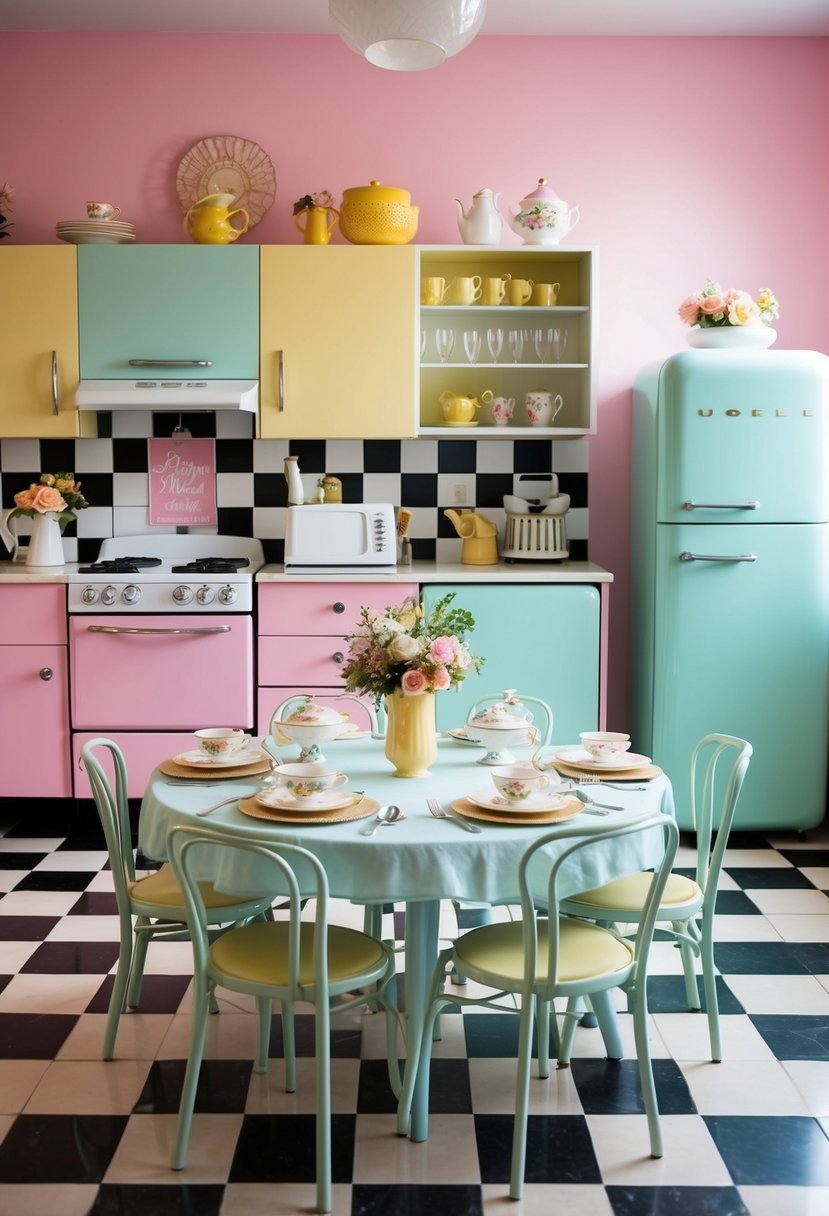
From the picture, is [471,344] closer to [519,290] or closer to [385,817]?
[519,290]

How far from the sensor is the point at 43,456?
4785 millimetres

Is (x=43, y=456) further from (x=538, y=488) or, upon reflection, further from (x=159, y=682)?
(x=538, y=488)

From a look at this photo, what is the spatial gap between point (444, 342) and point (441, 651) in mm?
2510

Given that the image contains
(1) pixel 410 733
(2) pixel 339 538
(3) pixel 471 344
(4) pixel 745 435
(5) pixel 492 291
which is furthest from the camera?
(3) pixel 471 344

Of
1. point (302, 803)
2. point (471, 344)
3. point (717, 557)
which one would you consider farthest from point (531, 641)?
point (302, 803)

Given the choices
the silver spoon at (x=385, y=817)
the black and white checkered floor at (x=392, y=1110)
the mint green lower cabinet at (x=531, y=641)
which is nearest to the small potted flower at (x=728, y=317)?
the mint green lower cabinet at (x=531, y=641)

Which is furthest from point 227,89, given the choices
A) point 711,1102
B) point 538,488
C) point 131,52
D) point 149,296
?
point 711,1102

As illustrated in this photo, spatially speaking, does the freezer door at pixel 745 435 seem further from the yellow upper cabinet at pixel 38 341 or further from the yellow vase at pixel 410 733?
the yellow upper cabinet at pixel 38 341

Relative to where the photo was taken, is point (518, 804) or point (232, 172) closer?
point (518, 804)

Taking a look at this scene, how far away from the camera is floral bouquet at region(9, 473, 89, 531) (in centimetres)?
437

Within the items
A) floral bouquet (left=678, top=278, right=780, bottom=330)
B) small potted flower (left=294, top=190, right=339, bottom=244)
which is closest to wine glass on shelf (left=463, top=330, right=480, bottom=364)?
small potted flower (left=294, top=190, right=339, bottom=244)

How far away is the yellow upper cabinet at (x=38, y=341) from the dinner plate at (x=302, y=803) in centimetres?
247

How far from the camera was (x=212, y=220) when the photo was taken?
441 cm

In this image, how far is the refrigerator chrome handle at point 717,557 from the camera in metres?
4.15
